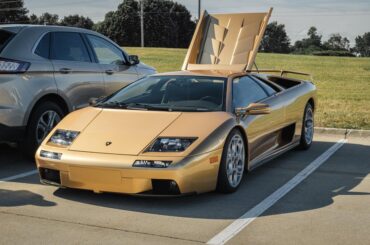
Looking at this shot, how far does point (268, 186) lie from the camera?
19.6ft

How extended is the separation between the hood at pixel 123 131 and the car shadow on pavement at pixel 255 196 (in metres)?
0.52

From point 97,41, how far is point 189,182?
4.05 m

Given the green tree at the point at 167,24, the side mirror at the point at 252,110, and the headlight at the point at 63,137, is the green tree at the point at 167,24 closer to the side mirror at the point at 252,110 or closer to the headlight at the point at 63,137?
the side mirror at the point at 252,110

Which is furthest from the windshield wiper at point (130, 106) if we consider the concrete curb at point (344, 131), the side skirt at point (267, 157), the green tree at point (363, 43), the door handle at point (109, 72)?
the green tree at point (363, 43)

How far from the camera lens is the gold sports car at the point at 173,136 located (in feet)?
16.4

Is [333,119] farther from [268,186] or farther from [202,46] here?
[268,186]

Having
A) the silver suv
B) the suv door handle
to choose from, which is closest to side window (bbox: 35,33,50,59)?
the silver suv

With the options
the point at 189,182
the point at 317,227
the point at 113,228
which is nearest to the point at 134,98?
the point at 189,182

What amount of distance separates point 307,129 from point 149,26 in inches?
3773

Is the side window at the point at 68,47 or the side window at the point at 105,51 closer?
the side window at the point at 68,47

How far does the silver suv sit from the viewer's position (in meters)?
6.68

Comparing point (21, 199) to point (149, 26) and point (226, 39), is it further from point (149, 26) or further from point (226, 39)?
point (149, 26)

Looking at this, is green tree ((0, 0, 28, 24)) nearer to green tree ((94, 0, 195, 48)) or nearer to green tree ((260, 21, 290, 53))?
green tree ((94, 0, 195, 48))

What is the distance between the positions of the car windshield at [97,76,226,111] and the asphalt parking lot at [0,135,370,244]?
100 centimetres
